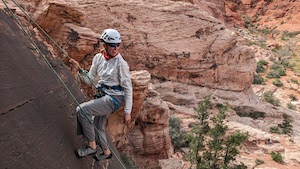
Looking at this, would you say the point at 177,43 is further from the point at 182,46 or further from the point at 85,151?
the point at 85,151

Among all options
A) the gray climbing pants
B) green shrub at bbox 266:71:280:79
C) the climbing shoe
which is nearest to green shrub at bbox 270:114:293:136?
green shrub at bbox 266:71:280:79

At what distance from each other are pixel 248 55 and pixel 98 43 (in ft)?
53.5

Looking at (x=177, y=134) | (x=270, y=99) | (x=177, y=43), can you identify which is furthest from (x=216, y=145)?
(x=270, y=99)

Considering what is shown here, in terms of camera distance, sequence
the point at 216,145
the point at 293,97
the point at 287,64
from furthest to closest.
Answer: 1. the point at 287,64
2. the point at 293,97
3. the point at 216,145

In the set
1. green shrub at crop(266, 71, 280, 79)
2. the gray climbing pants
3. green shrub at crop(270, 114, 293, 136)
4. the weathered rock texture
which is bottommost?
green shrub at crop(270, 114, 293, 136)

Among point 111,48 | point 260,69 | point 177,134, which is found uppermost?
point 111,48

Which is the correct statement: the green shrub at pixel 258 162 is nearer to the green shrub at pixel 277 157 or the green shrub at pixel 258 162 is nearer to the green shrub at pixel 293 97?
the green shrub at pixel 277 157

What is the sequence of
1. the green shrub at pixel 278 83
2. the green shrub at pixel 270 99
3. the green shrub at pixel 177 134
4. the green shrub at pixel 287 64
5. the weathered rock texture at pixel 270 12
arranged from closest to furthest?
the green shrub at pixel 177 134, the green shrub at pixel 270 99, the green shrub at pixel 278 83, the green shrub at pixel 287 64, the weathered rock texture at pixel 270 12

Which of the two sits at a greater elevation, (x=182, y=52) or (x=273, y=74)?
(x=182, y=52)

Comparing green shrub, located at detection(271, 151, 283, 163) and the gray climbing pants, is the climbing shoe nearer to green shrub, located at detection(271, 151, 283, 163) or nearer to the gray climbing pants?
the gray climbing pants

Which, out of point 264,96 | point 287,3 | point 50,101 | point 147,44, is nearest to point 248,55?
point 264,96

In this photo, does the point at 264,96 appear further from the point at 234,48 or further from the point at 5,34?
the point at 5,34

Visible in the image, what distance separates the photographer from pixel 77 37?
10.6 metres

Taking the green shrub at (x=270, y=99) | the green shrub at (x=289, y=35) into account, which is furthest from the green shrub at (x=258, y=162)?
the green shrub at (x=289, y=35)
